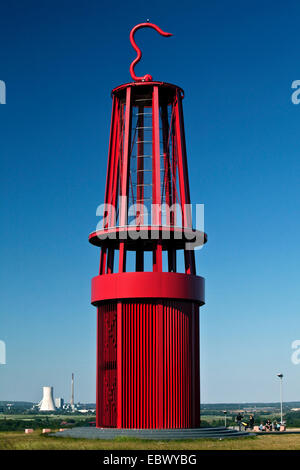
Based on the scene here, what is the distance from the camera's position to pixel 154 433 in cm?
5216

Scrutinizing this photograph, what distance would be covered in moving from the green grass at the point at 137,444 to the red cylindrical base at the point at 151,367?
5.20 m

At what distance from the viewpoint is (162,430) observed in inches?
2110

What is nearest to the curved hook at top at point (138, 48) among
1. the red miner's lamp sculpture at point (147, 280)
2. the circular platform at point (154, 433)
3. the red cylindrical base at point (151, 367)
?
the red miner's lamp sculpture at point (147, 280)

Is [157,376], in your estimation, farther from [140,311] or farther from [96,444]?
[96,444]

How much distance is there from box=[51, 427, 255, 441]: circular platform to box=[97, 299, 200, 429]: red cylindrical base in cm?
167

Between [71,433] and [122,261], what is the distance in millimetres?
12448

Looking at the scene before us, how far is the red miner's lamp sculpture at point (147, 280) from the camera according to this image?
183ft

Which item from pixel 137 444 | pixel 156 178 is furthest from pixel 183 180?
pixel 137 444

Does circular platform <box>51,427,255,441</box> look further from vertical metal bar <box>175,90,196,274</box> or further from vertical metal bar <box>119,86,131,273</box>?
vertical metal bar <box>175,90,196,274</box>

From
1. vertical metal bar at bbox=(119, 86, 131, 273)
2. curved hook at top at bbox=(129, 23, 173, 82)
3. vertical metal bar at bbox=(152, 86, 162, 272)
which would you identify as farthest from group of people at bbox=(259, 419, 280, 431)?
curved hook at top at bbox=(129, 23, 173, 82)

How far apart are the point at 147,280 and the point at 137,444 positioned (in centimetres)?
1281

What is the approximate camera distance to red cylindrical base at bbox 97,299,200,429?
55375mm

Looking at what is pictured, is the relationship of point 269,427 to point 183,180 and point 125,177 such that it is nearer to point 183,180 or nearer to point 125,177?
point 183,180

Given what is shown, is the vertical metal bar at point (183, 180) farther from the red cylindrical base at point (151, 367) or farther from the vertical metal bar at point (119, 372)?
the vertical metal bar at point (119, 372)
